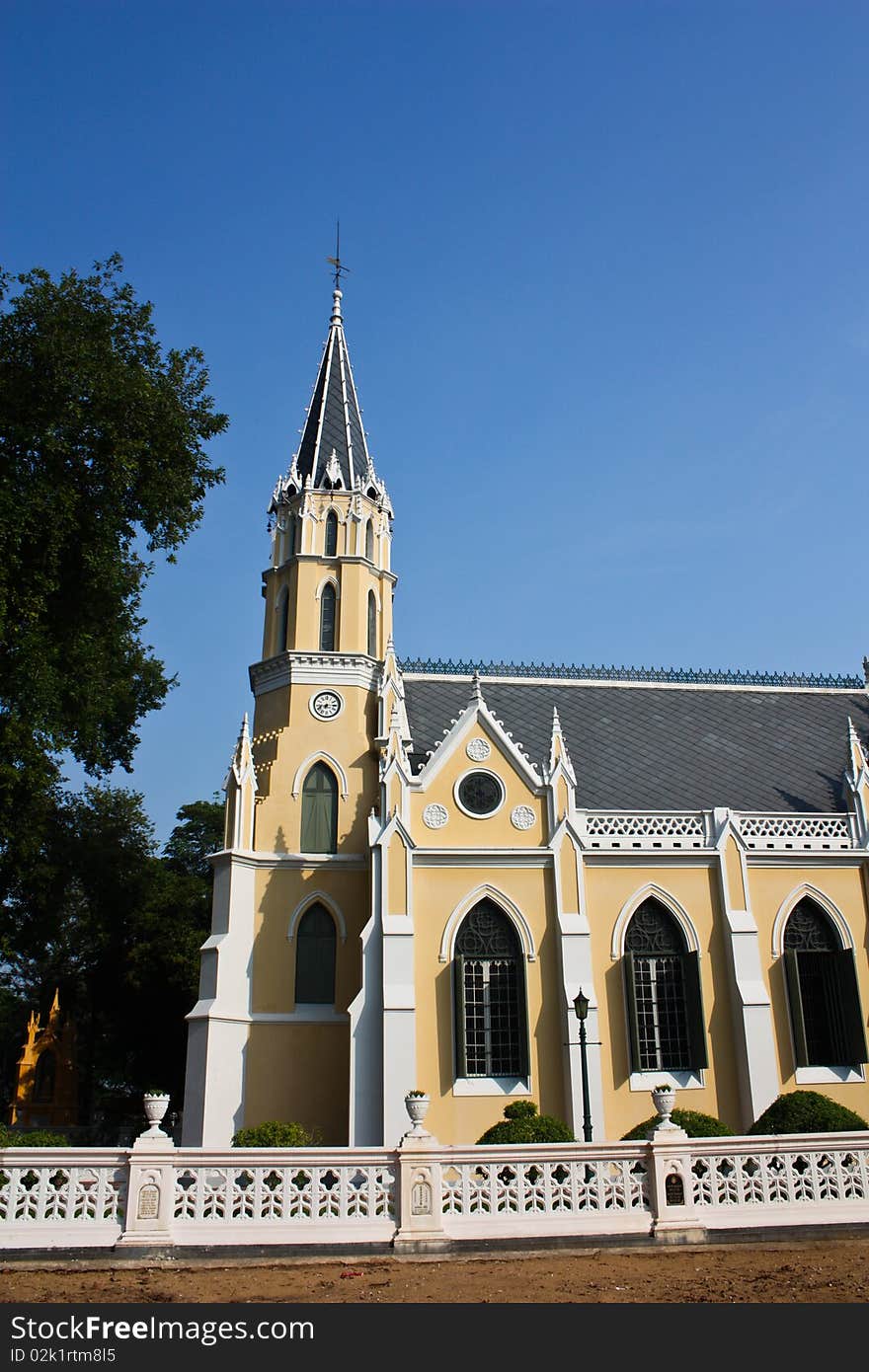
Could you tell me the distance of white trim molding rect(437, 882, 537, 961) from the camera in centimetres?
2239

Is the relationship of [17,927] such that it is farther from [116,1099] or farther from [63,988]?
[116,1099]

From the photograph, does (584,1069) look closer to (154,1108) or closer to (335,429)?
(154,1108)

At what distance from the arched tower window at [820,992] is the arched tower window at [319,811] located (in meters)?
11.0

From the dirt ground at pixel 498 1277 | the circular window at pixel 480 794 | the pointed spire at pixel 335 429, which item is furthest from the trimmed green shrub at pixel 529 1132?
the pointed spire at pixel 335 429

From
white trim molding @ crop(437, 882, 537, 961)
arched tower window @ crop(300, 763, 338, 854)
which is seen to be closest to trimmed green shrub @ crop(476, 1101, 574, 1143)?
white trim molding @ crop(437, 882, 537, 961)

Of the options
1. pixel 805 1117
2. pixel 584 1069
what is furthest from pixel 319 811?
pixel 805 1117

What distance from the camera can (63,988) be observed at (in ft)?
142

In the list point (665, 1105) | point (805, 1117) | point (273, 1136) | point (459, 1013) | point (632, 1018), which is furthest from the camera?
point (632, 1018)

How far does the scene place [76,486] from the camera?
19.2m

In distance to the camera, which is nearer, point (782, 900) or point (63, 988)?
point (782, 900)

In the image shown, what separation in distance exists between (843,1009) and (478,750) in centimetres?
1002

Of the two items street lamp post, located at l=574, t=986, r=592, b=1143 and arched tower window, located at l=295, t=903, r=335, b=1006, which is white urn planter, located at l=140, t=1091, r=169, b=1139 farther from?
arched tower window, located at l=295, t=903, r=335, b=1006

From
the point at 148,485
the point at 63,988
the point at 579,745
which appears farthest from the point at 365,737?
the point at 63,988

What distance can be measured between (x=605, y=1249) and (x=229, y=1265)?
14.2ft
